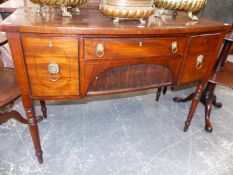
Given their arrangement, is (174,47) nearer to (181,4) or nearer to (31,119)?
(181,4)

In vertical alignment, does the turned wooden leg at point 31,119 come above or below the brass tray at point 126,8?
below

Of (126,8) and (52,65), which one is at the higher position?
(126,8)

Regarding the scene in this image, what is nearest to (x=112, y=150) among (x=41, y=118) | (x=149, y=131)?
(x=149, y=131)

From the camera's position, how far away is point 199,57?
4.20 ft

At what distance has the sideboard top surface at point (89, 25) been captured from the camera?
0.87m

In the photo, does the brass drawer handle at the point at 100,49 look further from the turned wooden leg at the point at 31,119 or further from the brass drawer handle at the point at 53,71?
the turned wooden leg at the point at 31,119

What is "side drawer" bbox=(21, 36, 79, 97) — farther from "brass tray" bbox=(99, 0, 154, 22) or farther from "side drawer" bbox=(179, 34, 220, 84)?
"side drawer" bbox=(179, 34, 220, 84)

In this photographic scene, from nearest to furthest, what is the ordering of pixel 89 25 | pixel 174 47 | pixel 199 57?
pixel 89 25 < pixel 174 47 < pixel 199 57

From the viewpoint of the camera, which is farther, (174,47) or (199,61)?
(199,61)

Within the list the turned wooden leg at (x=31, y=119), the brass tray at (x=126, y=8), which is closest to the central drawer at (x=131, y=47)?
the brass tray at (x=126, y=8)

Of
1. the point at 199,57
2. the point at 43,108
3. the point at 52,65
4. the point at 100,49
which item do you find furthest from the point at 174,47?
the point at 43,108

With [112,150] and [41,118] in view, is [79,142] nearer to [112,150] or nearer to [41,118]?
[112,150]

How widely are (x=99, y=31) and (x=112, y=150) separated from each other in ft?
3.05

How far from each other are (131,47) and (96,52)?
0.60 ft
